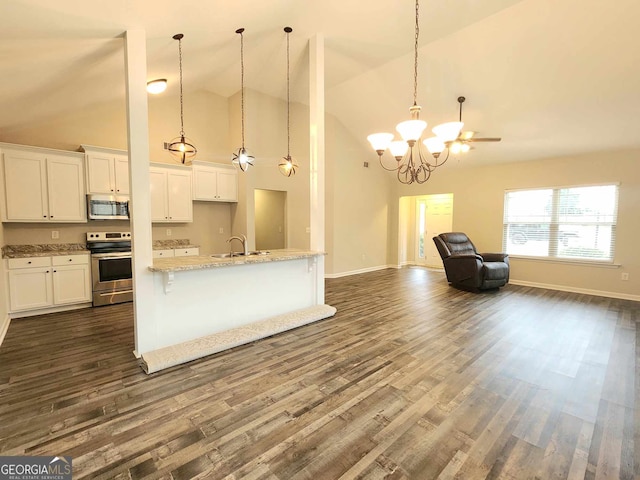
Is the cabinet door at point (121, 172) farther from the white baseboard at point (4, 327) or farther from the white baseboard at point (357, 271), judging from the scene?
the white baseboard at point (357, 271)

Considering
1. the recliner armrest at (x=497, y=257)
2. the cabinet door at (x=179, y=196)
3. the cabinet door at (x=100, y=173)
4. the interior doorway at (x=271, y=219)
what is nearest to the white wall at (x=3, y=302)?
the cabinet door at (x=100, y=173)

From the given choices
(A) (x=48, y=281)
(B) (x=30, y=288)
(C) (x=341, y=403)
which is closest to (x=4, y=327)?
(B) (x=30, y=288)

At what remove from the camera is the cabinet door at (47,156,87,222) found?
13.7ft

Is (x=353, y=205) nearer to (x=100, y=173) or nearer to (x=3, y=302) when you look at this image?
(x=100, y=173)

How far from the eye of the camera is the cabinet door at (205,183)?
562cm

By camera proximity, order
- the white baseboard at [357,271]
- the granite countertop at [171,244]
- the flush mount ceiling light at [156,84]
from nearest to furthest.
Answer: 1. the flush mount ceiling light at [156,84]
2. the granite countertop at [171,244]
3. the white baseboard at [357,271]

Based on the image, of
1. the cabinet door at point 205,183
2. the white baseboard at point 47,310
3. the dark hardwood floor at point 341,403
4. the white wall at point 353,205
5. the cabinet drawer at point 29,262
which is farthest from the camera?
the white wall at point 353,205

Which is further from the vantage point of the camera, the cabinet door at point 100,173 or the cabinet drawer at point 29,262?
the cabinet door at point 100,173

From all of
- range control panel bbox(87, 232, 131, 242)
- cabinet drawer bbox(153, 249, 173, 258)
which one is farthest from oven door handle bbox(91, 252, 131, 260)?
cabinet drawer bbox(153, 249, 173, 258)

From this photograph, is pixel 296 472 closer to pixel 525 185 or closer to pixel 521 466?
pixel 521 466

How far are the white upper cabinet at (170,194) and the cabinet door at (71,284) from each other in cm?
132

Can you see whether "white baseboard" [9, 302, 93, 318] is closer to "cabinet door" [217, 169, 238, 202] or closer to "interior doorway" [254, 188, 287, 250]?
"cabinet door" [217, 169, 238, 202]

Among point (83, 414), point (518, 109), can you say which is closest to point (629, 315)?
point (518, 109)

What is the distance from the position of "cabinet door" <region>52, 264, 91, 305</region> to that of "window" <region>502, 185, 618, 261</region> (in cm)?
808
